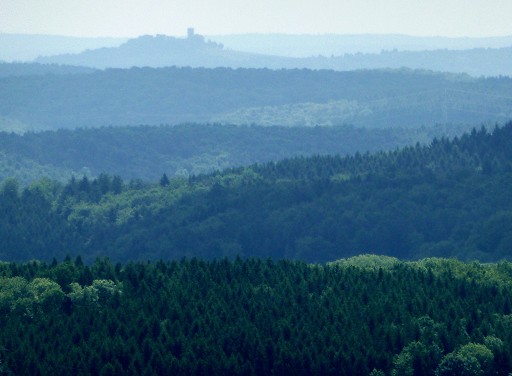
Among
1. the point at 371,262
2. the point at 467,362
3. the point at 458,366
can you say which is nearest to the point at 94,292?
the point at 458,366

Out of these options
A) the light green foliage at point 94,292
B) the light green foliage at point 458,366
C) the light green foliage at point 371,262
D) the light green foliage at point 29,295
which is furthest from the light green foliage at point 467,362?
the light green foliage at point 371,262

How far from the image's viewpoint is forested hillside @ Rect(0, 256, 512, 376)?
9338cm

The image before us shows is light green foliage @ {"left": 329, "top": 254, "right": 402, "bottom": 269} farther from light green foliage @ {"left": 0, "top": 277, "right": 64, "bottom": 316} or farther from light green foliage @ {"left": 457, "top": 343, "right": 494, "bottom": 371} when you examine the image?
light green foliage @ {"left": 457, "top": 343, "right": 494, "bottom": 371}

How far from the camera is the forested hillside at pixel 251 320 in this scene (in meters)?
93.4

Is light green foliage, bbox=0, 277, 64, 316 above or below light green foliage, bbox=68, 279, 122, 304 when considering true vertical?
above

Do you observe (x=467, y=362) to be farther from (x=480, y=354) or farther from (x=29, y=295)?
(x=29, y=295)

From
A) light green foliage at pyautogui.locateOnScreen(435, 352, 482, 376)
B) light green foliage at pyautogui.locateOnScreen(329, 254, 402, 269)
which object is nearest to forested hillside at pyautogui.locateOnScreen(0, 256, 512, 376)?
light green foliage at pyautogui.locateOnScreen(435, 352, 482, 376)

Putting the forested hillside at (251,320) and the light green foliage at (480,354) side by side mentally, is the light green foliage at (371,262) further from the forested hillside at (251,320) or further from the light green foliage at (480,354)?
the light green foliage at (480,354)

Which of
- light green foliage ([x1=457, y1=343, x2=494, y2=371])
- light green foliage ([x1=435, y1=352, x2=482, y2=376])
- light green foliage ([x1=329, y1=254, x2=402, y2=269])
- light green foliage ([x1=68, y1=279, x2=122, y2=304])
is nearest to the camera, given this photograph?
light green foliage ([x1=435, y1=352, x2=482, y2=376])

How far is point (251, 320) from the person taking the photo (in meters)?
107

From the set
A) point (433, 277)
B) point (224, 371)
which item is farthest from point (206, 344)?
point (433, 277)

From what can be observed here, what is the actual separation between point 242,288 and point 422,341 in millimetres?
23333

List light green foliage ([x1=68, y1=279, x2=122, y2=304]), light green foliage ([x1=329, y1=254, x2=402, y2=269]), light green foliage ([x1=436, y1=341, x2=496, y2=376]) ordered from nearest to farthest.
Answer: light green foliage ([x1=436, y1=341, x2=496, y2=376]), light green foliage ([x1=68, y1=279, x2=122, y2=304]), light green foliage ([x1=329, y1=254, x2=402, y2=269])

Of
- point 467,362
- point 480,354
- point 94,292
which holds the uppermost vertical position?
point 480,354
